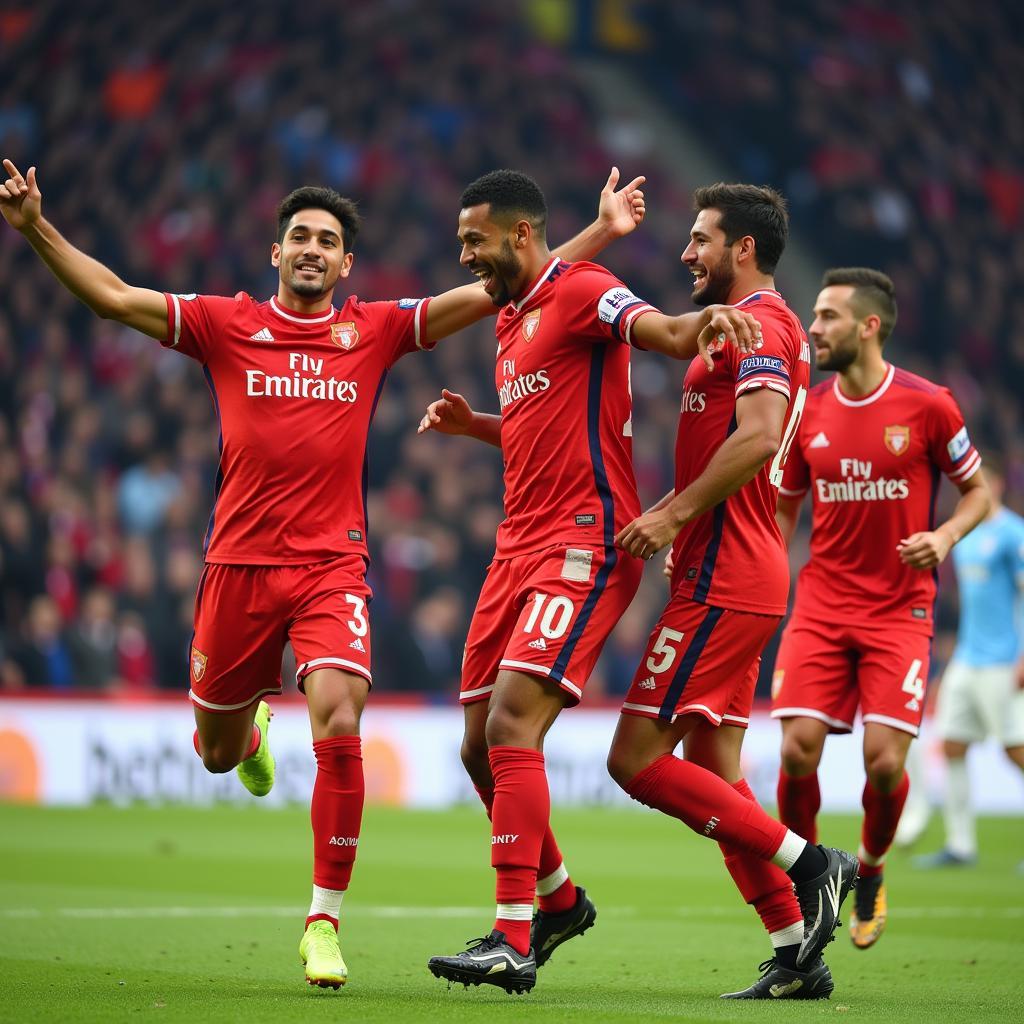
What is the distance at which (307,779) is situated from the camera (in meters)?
16.2

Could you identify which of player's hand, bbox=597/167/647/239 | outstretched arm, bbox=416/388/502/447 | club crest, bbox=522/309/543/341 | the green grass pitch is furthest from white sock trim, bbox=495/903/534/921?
player's hand, bbox=597/167/647/239

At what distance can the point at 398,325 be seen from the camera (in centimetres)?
687

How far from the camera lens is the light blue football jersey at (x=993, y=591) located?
1205cm

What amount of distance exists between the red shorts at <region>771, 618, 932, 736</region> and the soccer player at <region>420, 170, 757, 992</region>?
1.65 meters

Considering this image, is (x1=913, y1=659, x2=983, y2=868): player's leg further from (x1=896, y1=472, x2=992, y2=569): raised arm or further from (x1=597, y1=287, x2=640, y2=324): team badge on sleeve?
(x1=597, y1=287, x2=640, y2=324): team badge on sleeve

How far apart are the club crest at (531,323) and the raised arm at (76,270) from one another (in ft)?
4.50

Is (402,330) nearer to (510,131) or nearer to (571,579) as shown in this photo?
(571,579)

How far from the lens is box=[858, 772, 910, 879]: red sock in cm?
752

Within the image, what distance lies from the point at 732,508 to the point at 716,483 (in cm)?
45

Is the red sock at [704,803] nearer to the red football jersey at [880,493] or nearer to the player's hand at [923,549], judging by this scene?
the player's hand at [923,549]

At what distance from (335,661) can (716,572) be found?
1358 mm

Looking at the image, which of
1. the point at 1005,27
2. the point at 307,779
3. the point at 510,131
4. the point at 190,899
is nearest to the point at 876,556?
the point at 190,899

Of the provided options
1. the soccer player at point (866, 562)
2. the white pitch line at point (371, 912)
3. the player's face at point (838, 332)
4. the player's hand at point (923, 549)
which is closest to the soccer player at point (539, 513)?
the player's hand at point (923, 549)

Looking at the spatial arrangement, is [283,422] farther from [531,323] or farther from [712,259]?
[712,259]
